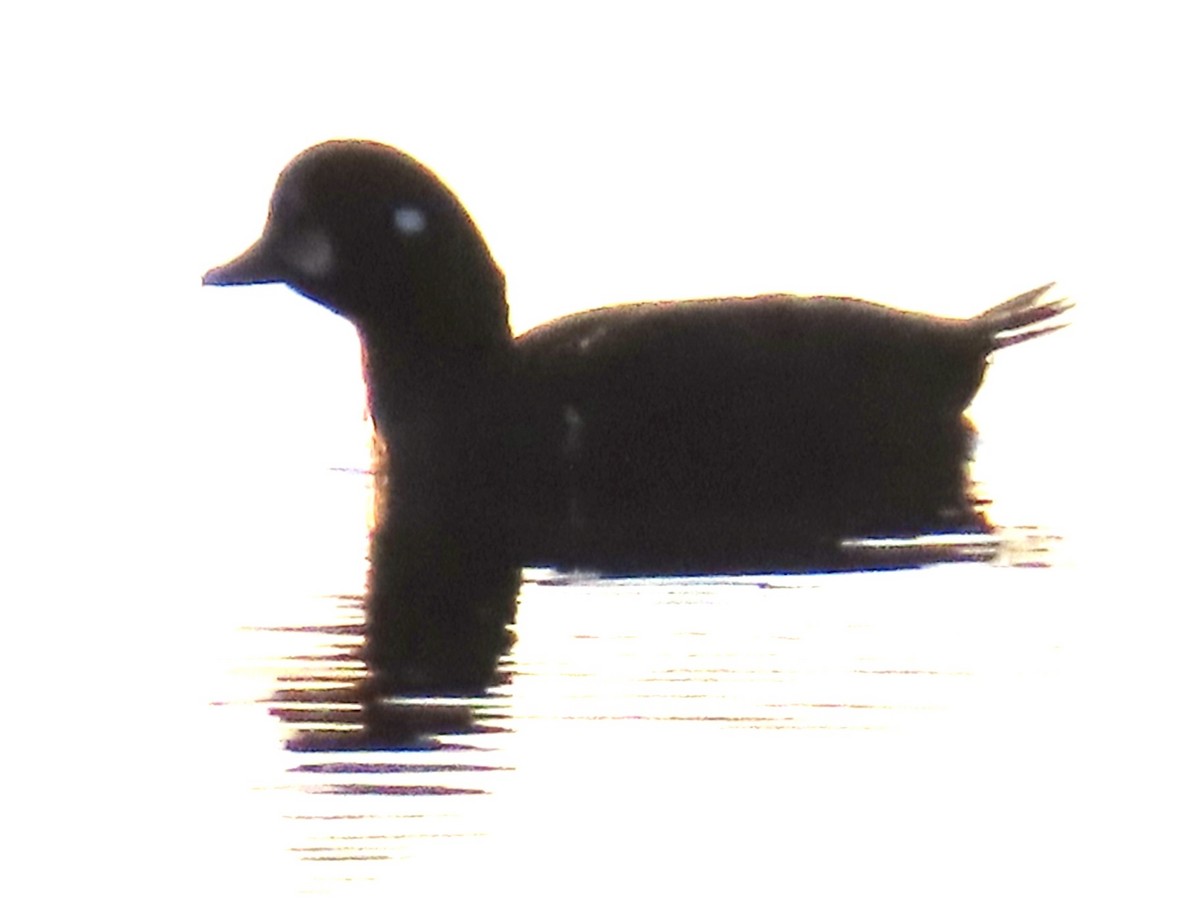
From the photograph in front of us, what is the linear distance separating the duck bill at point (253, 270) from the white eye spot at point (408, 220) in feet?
0.61

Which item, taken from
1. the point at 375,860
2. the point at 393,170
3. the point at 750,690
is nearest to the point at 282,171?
the point at 393,170

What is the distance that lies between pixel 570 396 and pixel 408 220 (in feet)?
1.00

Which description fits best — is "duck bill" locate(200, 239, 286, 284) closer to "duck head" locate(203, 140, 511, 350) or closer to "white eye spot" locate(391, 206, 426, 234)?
"duck head" locate(203, 140, 511, 350)

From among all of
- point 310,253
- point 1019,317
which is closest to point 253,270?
point 310,253

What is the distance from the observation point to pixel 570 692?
250 cm

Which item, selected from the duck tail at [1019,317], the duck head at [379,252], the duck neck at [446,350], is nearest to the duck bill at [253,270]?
the duck head at [379,252]

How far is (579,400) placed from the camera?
324 centimetres

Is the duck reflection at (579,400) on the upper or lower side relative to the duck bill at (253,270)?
lower

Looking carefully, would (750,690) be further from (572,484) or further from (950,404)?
(950,404)

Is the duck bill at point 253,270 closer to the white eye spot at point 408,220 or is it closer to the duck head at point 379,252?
the duck head at point 379,252

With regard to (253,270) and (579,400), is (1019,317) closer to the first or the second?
(579,400)

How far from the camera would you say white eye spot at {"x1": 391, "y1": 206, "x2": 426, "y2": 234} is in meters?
3.23

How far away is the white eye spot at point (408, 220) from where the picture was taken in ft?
10.6

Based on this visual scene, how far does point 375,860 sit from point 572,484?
3.95ft
